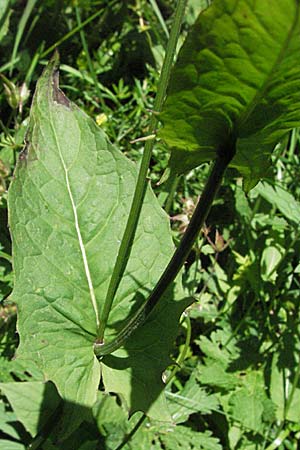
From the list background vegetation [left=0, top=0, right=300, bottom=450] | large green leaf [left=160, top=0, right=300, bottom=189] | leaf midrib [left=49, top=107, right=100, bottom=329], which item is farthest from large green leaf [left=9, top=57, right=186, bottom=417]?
large green leaf [left=160, top=0, right=300, bottom=189]

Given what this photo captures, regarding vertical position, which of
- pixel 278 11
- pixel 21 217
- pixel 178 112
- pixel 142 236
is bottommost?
pixel 142 236

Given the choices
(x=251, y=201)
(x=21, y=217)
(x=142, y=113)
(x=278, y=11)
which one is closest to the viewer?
(x=278, y=11)

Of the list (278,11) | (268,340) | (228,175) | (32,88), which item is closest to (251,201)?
(228,175)

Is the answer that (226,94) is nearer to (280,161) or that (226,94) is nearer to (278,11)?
(278,11)

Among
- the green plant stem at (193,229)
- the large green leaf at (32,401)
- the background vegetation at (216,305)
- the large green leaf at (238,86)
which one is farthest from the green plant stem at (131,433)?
the large green leaf at (238,86)

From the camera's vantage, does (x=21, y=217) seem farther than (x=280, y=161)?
No

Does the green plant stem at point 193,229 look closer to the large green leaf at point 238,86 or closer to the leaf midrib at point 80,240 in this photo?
the large green leaf at point 238,86
